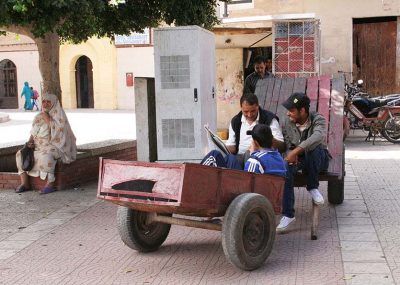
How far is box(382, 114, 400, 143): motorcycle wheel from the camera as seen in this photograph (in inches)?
517

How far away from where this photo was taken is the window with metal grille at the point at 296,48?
13656 millimetres

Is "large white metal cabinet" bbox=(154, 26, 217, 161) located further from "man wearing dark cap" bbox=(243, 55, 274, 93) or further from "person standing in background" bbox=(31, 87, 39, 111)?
"person standing in background" bbox=(31, 87, 39, 111)

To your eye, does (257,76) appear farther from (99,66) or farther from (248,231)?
(99,66)

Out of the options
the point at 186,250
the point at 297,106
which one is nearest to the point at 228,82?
the point at 297,106

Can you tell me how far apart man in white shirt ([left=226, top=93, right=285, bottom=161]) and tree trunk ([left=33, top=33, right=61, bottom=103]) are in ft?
12.8

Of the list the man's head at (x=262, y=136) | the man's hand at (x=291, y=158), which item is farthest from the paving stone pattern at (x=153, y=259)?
the man's head at (x=262, y=136)

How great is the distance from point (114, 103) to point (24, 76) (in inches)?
255

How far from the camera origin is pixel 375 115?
13438 mm

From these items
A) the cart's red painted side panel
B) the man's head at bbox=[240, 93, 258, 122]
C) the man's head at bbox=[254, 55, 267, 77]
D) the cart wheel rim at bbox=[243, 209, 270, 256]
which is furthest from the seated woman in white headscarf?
the cart wheel rim at bbox=[243, 209, 270, 256]

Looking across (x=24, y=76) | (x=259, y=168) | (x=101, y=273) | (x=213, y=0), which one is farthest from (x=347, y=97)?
(x=24, y=76)

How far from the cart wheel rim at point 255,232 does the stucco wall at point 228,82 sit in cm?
1027

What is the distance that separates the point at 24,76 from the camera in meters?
35.9

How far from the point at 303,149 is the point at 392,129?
782 centimetres

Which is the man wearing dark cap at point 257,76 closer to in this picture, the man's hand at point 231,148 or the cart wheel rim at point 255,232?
the man's hand at point 231,148
